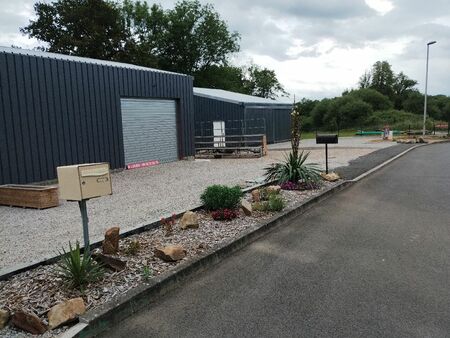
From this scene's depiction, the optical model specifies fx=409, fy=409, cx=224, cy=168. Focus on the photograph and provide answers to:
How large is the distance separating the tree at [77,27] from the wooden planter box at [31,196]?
30.6 metres

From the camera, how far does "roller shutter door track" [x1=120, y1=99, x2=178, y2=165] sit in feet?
50.1

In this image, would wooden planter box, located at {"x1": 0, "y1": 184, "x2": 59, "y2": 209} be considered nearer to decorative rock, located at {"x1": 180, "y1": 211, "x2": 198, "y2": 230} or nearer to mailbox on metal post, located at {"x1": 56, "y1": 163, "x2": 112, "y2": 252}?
decorative rock, located at {"x1": 180, "y1": 211, "x2": 198, "y2": 230}

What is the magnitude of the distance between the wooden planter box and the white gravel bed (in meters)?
3.72

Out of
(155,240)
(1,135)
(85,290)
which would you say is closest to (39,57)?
(1,135)

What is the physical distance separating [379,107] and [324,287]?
6078 centimetres

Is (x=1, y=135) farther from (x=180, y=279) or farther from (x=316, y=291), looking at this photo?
(x=316, y=291)

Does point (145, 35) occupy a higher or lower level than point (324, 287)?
higher

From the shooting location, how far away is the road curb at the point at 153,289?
350cm

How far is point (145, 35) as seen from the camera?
159ft

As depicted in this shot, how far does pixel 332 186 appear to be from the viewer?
10.1 m

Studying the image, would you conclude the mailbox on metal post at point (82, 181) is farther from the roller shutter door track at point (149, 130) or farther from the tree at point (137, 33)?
the tree at point (137, 33)

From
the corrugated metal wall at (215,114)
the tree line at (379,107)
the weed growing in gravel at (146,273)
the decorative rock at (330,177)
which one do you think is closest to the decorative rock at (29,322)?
the weed growing in gravel at (146,273)

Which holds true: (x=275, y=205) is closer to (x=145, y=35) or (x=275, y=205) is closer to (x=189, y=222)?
(x=189, y=222)

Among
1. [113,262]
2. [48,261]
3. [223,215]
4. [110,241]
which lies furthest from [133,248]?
[223,215]
